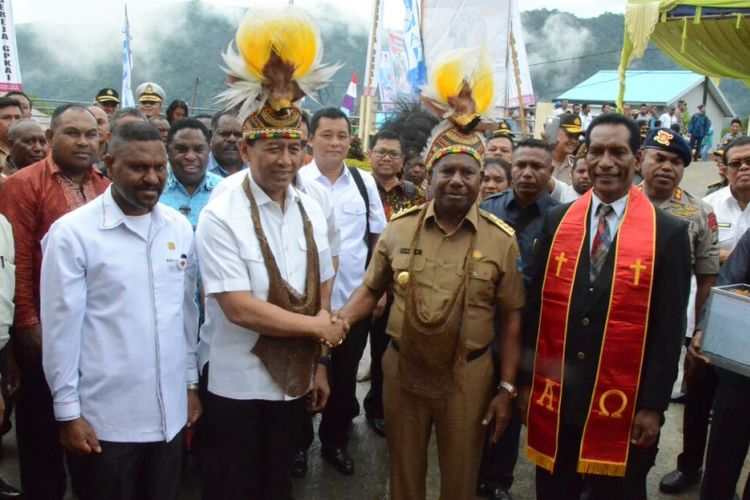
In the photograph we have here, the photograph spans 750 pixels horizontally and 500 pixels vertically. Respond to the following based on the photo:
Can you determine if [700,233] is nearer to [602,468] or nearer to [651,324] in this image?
[651,324]

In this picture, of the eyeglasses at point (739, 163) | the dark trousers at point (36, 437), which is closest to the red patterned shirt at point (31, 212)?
the dark trousers at point (36, 437)

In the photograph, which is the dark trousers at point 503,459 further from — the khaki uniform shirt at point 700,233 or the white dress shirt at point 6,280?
the white dress shirt at point 6,280

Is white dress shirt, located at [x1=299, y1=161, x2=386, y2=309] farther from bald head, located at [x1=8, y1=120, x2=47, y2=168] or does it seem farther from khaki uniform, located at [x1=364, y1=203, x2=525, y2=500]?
bald head, located at [x1=8, y1=120, x2=47, y2=168]

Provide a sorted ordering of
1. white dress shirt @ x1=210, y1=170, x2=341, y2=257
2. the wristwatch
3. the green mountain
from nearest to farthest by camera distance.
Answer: the wristwatch
white dress shirt @ x1=210, y1=170, x2=341, y2=257
the green mountain

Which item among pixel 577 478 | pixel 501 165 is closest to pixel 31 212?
pixel 577 478

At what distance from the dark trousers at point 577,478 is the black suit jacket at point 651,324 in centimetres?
13

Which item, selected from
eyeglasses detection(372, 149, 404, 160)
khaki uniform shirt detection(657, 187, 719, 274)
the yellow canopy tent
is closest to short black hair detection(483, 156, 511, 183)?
eyeglasses detection(372, 149, 404, 160)

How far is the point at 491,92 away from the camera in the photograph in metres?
3.74

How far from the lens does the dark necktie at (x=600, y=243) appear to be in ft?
9.23

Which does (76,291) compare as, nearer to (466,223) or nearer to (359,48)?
(466,223)

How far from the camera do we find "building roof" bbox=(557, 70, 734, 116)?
30609 millimetres

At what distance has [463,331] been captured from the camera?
9.30 ft

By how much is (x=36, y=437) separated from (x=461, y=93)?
2.93 metres

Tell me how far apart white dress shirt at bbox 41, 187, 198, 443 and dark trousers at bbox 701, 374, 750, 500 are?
265cm
